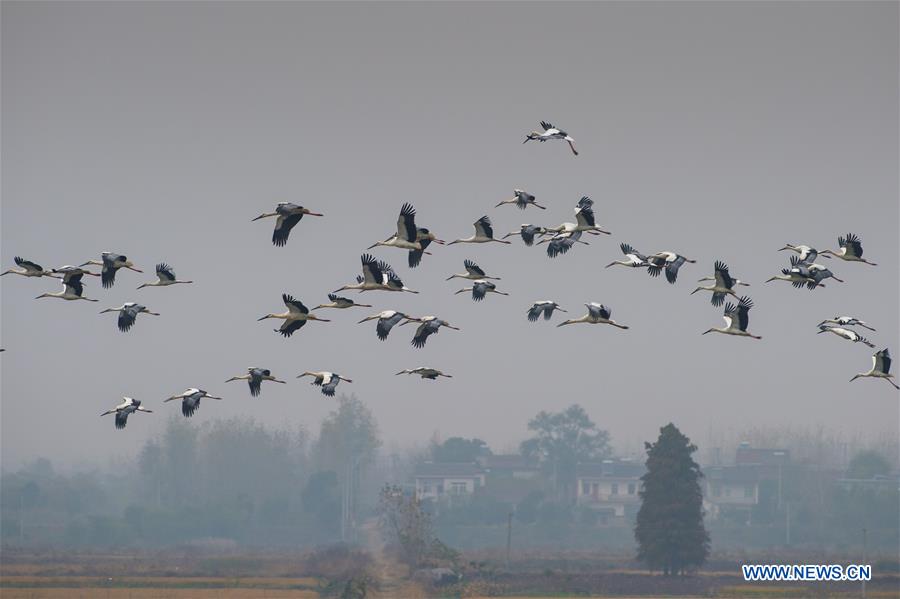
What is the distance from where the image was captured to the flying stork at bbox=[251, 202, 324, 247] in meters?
39.6

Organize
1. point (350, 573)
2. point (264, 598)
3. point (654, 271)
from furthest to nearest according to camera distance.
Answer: point (350, 573) → point (264, 598) → point (654, 271)

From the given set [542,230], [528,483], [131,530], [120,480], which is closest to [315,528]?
[131,530]

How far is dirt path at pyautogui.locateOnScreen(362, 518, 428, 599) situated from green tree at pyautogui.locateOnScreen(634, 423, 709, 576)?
13.6m

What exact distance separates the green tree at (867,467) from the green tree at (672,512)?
65837 mm

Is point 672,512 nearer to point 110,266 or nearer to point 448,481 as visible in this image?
point 110,266

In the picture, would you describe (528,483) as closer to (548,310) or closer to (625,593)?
(625,593)

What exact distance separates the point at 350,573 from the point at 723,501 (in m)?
73.2

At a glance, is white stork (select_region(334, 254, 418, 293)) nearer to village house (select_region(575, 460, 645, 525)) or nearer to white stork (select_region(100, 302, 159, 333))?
white stork (select_region(100, 302, 159, 333))

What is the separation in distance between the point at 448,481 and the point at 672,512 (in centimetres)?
7233

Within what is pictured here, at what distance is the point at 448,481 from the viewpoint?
487 feet

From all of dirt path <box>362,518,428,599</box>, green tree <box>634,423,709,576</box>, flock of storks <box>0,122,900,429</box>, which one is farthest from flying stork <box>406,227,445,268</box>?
green tree <box>634,423,709,576</box>

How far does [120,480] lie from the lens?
18475cm

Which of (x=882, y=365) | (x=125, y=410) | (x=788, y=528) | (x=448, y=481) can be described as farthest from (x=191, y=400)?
(x=448, y=481)

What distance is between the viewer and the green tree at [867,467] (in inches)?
5487
